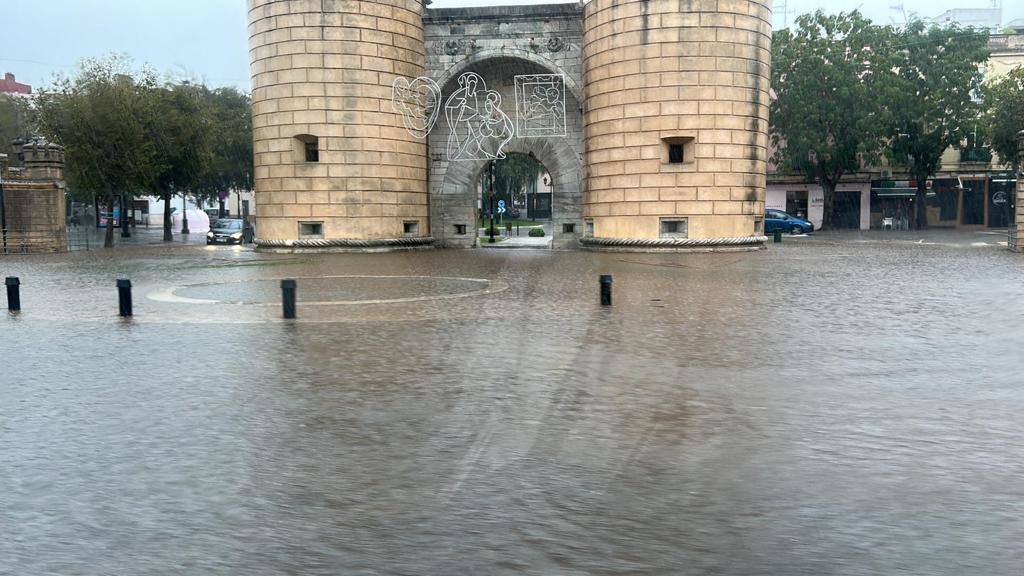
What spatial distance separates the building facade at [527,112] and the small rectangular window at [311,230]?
0.06 meters

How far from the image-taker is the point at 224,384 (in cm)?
640

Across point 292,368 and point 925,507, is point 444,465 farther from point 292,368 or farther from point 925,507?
point 292,368

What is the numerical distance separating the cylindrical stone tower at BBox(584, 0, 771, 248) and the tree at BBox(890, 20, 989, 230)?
20.0 metres

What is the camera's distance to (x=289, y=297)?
394 inches

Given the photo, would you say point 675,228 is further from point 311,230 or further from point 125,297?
point 125,297

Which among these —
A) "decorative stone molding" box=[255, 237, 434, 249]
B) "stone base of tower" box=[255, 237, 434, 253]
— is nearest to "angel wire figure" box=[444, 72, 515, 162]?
"decorative stone molding" box=[255, 237, 434, 249]

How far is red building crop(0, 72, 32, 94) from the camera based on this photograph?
86469 mm

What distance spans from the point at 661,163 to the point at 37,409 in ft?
68.0

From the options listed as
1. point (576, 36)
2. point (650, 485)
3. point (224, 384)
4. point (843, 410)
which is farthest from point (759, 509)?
point (576, 36)

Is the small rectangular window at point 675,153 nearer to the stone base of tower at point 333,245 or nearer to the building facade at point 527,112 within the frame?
the building facade at point 527,112

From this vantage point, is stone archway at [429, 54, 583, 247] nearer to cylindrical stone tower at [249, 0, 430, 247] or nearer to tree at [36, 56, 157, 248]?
cylindrical stone tower at [249, 0, 430, 247]

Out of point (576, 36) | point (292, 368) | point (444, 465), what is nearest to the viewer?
point (444, 465)

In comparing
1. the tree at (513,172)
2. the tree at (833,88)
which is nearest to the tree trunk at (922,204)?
the tree at (833,88)

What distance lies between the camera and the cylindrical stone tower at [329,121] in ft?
82.3
